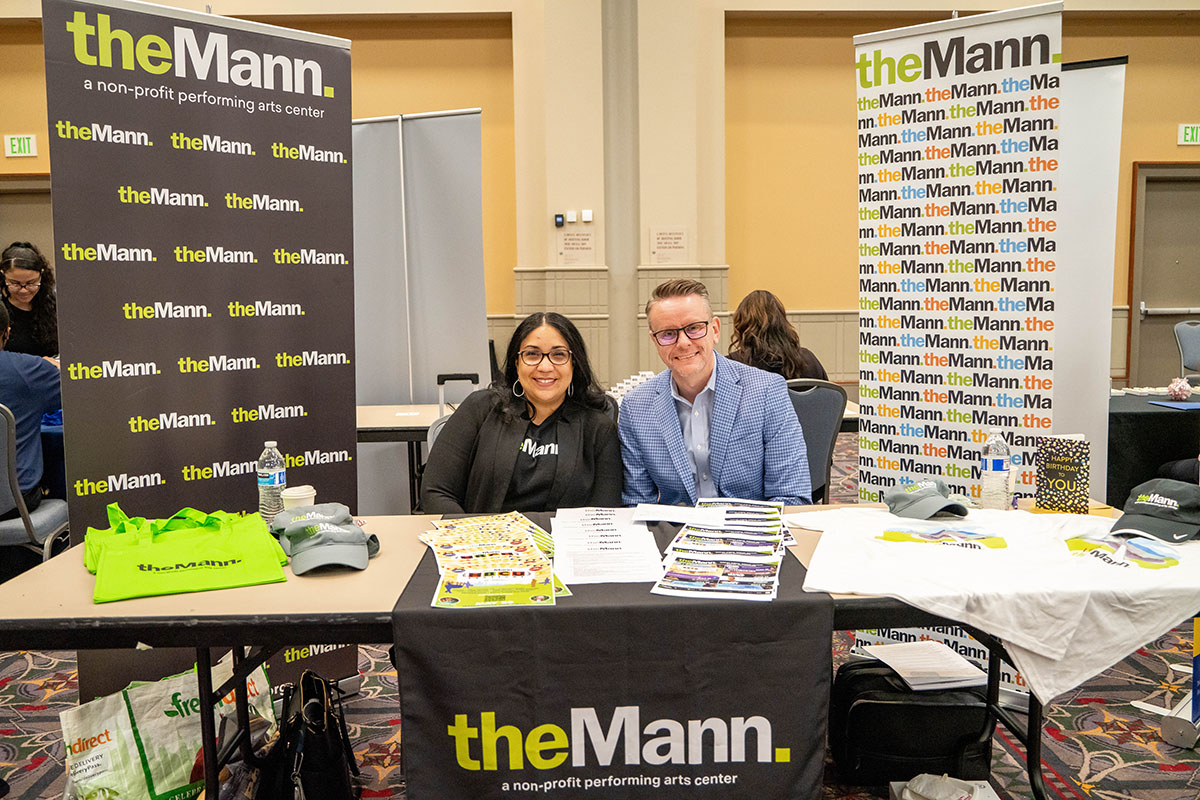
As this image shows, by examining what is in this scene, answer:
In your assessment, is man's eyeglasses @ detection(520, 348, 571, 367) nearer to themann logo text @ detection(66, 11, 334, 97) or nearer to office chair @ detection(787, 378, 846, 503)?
themann logo text @ detection(66, 11, 334, 97)

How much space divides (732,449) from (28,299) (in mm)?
4133

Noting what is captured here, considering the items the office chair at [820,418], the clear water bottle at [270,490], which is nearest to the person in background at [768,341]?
the office chair at [820,418]

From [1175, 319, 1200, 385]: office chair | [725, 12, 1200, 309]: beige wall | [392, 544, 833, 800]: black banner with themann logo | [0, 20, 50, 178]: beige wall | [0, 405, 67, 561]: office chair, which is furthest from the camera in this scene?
[725, 12, 1200, 309]: beige wall

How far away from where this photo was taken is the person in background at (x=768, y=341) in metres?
3.94

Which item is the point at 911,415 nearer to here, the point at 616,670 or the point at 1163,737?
the point at 1163,737

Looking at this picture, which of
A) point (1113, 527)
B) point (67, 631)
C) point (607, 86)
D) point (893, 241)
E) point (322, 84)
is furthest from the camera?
point (607, 86)

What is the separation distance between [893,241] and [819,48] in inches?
219

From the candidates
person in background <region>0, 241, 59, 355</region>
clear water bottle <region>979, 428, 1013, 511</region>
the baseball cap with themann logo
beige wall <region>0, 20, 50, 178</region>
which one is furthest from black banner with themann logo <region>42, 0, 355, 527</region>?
beige wall <region>0, 20, 50, 178</region>


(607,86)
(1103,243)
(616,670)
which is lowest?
(616,670)

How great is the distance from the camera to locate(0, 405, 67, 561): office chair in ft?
9.88

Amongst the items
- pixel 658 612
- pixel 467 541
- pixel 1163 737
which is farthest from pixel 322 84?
pixel 1163 737

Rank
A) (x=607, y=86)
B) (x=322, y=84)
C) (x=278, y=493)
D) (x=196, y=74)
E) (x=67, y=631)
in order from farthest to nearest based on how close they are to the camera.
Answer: (x=607, y=86) → (x=322, y=84) → (x=196, y=74) → (x=278, y=493) → (x=67, y=631)

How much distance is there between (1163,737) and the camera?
2549mm

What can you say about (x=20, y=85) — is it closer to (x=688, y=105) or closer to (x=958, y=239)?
(x=688, y=105)
